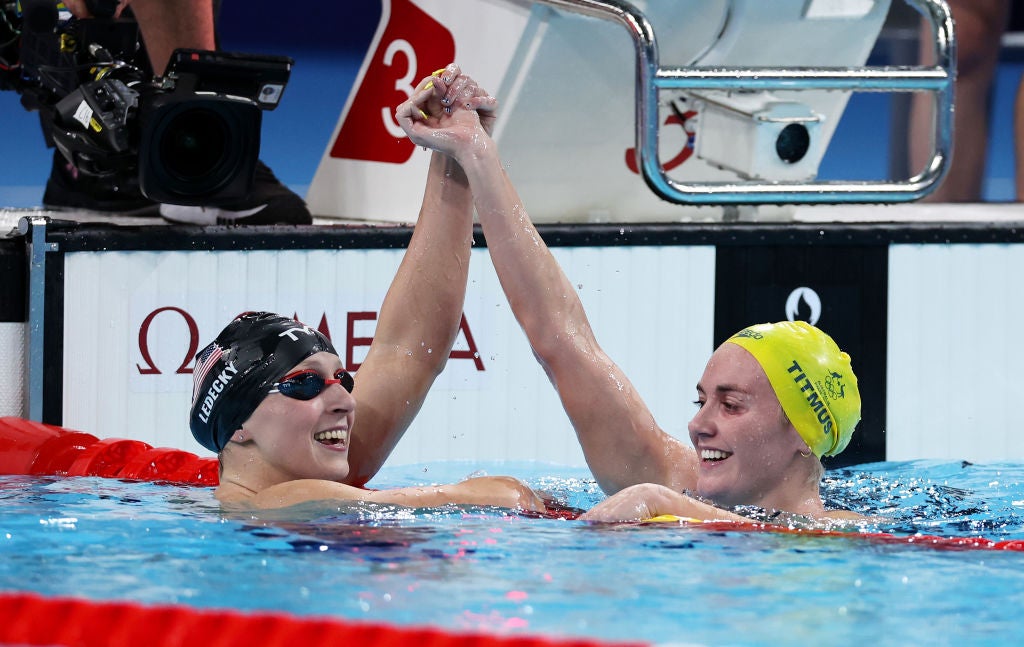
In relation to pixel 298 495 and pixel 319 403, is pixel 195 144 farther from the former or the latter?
pixel 298 495

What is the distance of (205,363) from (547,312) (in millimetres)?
719

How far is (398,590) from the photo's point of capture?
88.4 inches

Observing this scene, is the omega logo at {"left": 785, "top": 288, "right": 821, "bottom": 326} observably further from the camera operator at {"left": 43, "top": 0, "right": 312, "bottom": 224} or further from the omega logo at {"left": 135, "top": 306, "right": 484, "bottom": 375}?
the camera operator at {"left": 43, "top": 0, "right": 312, "bottom": 224}

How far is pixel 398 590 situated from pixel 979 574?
3.25 ft

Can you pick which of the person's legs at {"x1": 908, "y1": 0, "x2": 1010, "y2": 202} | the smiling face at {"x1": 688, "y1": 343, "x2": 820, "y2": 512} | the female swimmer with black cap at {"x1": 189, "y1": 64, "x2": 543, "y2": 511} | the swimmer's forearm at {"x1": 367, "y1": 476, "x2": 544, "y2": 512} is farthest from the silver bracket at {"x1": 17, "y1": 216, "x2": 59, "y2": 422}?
the person's legs at {"x1": 908, "y1": 0, "x2": 1010, "y2": 202}

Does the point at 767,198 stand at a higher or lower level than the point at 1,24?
lower

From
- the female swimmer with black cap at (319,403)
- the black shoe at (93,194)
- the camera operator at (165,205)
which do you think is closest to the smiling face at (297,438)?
the female swimmer with black cap at (319,403)

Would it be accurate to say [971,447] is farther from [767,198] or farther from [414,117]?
[414,117]

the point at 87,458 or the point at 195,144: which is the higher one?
the point at 195,144

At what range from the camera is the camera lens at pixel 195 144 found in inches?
150

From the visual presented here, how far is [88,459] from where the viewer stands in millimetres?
3338

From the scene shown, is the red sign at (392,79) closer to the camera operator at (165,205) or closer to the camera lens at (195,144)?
the camera operator at (165,205)

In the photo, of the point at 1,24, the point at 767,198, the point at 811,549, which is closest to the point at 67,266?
the point at 1,24

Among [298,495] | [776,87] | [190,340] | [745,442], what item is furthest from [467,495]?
[776,87]
